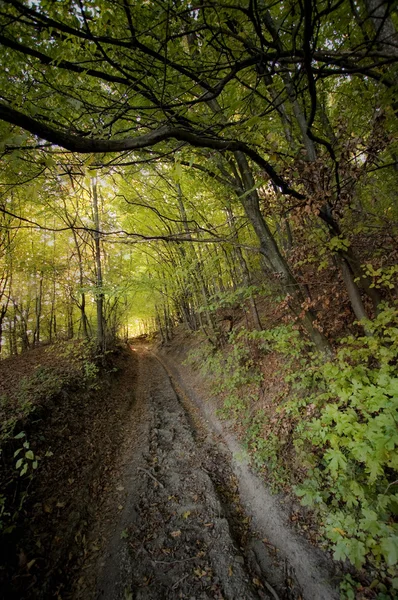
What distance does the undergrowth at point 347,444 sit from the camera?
7.53 ft

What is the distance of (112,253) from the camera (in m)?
11.9

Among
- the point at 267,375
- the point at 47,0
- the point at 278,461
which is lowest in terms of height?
the point at 278,461

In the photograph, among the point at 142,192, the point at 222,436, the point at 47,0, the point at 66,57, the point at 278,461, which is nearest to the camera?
the point at 47,0

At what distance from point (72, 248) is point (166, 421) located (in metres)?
9.65

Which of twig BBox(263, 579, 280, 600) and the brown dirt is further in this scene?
the brown dirt

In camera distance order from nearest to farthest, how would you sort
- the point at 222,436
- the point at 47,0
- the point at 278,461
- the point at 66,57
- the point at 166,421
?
the point at 47,0 → the point at 66,57 → the point at 278,461 → the point at 222,436 → the point at 166,421

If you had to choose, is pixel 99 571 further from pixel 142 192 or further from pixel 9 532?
pixel 142 192

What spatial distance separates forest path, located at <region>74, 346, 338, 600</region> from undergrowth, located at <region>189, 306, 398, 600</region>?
1.59 ft

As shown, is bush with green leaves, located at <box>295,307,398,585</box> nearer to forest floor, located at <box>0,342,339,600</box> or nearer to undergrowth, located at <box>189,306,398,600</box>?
undergrowth, located at <box>189,306,398,600</box>

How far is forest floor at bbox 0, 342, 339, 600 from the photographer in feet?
8.86

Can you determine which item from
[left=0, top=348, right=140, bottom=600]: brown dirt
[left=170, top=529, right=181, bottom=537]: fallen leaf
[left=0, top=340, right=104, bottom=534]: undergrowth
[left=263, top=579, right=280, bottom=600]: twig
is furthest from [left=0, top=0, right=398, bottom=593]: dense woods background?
[left=0, top=340, right=104, bottom=534]: undergrowth

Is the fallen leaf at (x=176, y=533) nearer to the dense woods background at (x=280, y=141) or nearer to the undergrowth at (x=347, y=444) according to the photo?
the undergrowth at (x=347, y=444)

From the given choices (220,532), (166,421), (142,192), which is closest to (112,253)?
(142,192)

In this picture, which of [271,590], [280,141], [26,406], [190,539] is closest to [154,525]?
[190,539]
